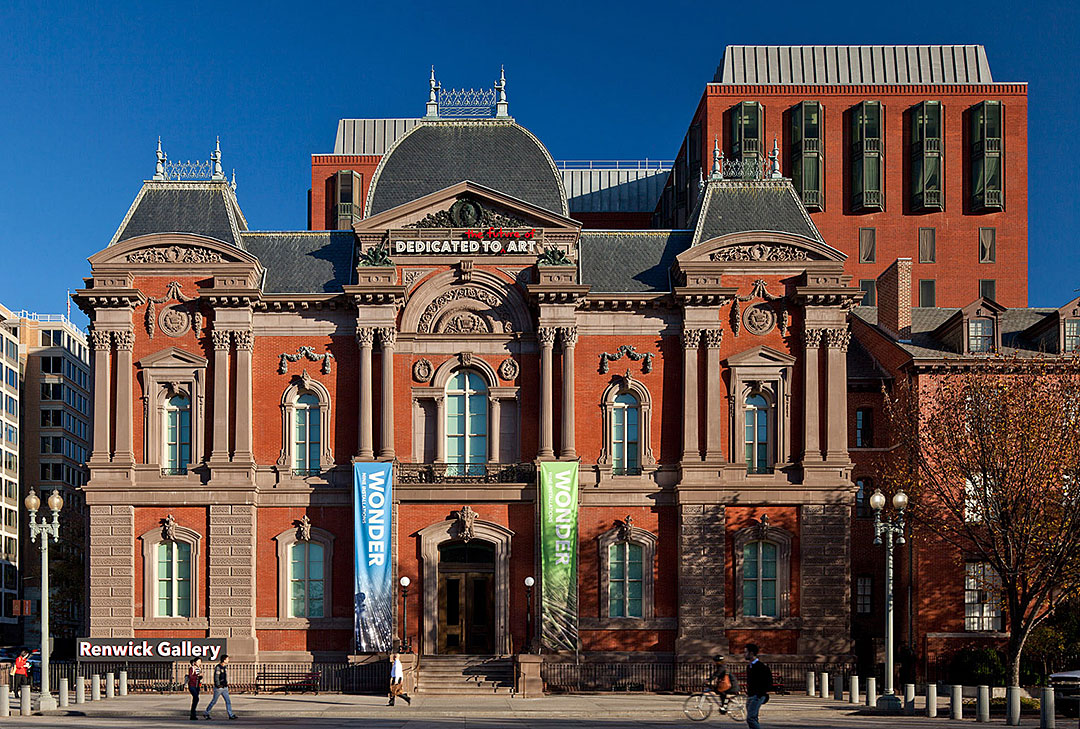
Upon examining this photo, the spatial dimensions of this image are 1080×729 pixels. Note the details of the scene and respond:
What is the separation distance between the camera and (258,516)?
47.3 meters

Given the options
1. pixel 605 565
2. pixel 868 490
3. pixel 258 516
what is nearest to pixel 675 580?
pixel 605 565

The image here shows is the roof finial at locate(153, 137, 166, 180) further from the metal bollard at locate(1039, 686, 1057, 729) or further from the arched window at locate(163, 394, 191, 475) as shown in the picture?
the metal bollard at locate(1039, 686, 1057, 729)

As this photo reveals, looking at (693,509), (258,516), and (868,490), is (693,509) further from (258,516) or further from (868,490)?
(258,516)

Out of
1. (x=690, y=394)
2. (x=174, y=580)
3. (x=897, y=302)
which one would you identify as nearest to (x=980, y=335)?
(x=897, y=302)

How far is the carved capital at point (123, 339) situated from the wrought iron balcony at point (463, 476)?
1097 centimetres

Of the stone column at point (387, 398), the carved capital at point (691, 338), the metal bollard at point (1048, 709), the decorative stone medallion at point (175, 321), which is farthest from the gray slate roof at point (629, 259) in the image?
the metal bollard at point (1048, 709)

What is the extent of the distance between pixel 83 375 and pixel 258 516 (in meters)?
87.6

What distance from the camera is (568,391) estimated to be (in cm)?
4722

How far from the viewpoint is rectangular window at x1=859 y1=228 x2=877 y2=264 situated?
2899 inches

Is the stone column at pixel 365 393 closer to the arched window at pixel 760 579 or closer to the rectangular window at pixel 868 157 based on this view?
the arched window at pixel 760 579

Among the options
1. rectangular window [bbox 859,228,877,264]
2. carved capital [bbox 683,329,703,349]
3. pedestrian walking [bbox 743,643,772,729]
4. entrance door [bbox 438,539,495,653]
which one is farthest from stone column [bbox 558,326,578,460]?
rectangular window [bbox 859,228,877,264]

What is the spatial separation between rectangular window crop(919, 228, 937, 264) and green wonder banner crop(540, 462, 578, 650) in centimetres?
3569

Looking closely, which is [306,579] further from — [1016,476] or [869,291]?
[869,291]

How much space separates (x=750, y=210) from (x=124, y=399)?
25.0m
